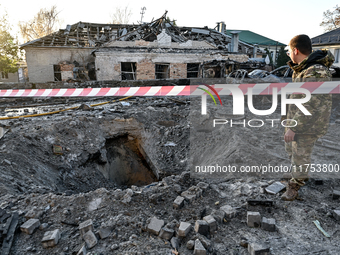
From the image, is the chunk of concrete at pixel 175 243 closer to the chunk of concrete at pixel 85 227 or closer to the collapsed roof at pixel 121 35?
the chunk of concrete at pixel 85 227

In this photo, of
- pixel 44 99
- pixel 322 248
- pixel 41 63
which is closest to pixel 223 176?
pixel 322 248

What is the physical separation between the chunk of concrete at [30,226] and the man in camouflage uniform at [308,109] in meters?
3.12

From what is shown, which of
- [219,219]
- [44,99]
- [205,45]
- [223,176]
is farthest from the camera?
[205,45]

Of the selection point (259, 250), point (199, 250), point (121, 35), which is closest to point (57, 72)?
point (121, 35)

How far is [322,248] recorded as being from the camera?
95.8 inches

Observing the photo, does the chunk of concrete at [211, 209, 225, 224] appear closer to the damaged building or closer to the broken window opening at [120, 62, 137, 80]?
the damaged building

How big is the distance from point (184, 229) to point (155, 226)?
333 mm

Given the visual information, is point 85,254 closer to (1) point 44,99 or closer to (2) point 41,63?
(1) point 44,99

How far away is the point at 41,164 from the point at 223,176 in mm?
3617

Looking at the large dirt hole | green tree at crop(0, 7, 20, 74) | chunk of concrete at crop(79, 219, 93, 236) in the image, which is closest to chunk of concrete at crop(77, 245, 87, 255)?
chunk of concrete at crop(79, 219, 93, 236)

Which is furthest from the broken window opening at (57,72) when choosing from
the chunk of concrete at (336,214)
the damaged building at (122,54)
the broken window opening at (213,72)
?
the chunk of concrete at (336,214)

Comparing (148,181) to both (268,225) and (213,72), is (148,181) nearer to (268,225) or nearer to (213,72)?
(268,225)

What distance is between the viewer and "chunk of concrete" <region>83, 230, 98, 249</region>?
8.08ft

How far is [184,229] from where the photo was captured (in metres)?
2.52
